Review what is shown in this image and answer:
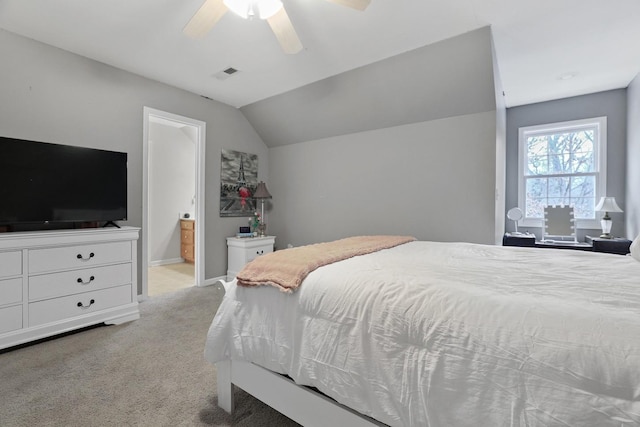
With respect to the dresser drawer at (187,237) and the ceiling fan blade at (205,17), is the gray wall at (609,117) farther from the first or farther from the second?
the dresser drawer at (187,237)

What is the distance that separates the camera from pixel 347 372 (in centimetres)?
106

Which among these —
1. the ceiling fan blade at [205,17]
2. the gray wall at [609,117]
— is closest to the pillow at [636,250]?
the ceiling fan blade at [205,17]

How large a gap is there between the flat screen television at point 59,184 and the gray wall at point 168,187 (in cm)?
235

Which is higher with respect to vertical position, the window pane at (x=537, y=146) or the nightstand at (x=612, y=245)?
the window pane at (x=537, y=146)

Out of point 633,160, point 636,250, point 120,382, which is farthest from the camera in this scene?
point 633,160

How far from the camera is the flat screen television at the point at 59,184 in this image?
2.31m

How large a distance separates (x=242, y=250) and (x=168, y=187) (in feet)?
8.31

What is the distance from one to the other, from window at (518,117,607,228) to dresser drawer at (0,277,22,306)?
19.0 feet

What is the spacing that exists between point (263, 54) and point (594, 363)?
309 centimetres

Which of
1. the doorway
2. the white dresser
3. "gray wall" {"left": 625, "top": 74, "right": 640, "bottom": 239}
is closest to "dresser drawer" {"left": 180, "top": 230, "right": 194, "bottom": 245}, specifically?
the doorway

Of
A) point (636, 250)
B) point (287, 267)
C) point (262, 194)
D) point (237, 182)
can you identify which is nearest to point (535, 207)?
point (636, 250)

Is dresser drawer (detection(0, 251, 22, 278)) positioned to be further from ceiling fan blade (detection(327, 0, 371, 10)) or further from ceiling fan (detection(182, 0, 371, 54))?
ceiling fan blade (detection(327, 0, 371, 10))

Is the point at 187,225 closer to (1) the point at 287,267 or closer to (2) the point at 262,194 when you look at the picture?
(2) the point at 262,194

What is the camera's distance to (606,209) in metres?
3.53
